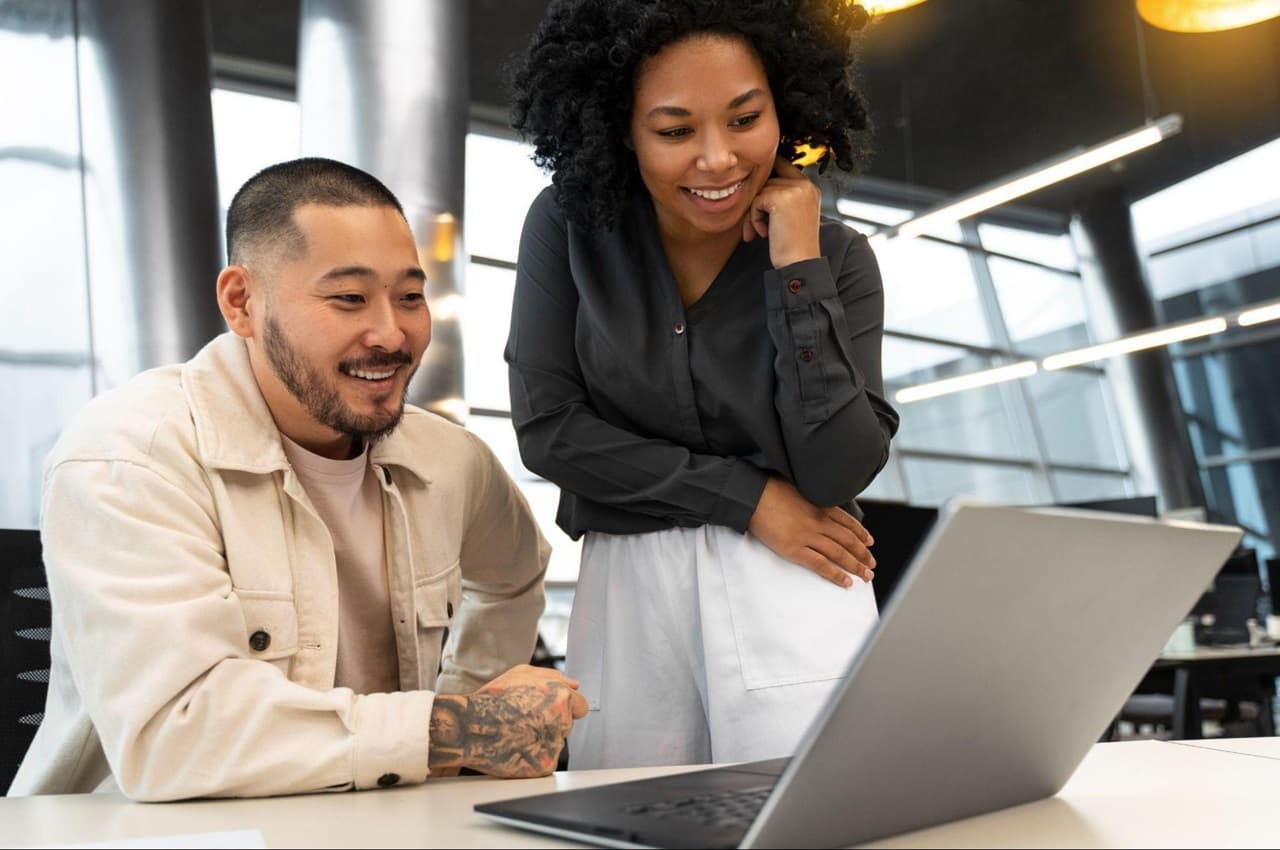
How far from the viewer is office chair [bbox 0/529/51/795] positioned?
1510 mm

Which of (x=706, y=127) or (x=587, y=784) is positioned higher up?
(x=706, y=127)

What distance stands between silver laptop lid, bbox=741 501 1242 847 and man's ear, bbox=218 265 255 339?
1.12 m

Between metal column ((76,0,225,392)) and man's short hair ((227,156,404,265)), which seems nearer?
man's short hair ((227,156,404,265))

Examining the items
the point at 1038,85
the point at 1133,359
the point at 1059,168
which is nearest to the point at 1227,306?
the point at 1133,359

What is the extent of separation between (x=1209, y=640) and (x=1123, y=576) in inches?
220

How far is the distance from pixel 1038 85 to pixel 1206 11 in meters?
7.06

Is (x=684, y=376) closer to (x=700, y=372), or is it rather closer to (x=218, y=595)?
(x=700, y=372)

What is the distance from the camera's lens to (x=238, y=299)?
1561mm

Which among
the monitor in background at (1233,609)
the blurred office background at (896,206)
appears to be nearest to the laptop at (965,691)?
the blurred office background at (896,206)

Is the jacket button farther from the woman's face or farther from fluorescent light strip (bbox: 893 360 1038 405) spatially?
fluorescent light strip (bbox: 893 360 1038 405)

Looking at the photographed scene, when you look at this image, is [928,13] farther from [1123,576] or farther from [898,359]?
[1123,576]

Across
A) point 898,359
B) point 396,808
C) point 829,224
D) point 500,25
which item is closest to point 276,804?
point 396,808

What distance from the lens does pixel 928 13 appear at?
31.1ft

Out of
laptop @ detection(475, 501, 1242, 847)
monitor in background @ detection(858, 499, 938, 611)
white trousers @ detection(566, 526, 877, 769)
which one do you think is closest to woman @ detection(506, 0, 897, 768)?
white trousers @ detection(566, 526, 877, 769)
